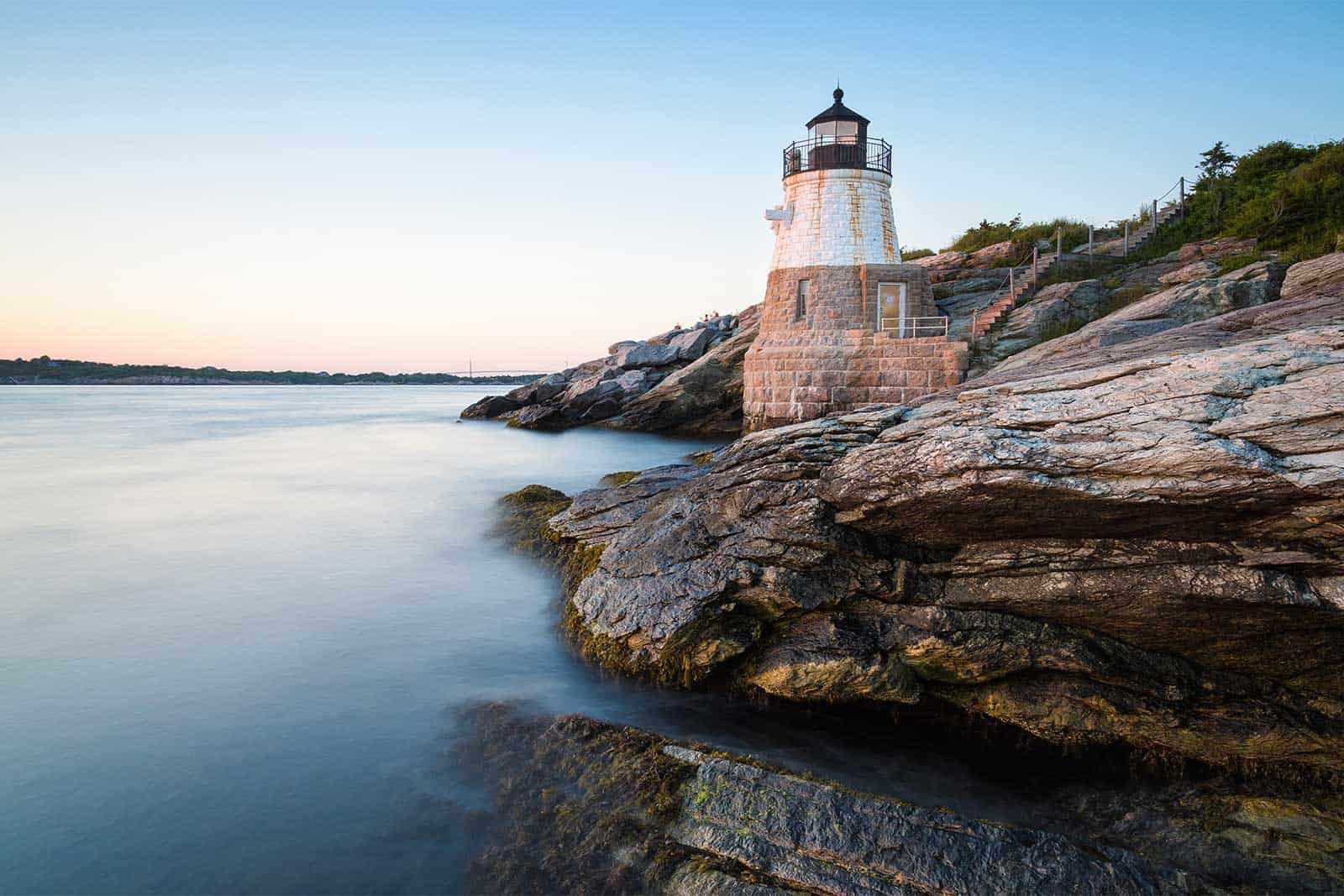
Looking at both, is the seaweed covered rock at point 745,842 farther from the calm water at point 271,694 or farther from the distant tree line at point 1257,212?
the distant tree line at point 1257,212

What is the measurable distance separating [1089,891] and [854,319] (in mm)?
21112

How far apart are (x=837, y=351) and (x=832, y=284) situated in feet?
8.71

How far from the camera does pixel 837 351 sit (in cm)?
2314

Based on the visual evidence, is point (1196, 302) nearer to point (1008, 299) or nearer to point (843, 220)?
point (1008, 299)

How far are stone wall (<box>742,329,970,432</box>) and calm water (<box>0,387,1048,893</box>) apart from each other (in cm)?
1152

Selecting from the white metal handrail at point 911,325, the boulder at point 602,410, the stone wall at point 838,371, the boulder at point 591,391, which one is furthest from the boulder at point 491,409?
the white metal handrail at point 911,325

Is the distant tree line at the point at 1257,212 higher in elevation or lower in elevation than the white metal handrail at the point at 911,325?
higher

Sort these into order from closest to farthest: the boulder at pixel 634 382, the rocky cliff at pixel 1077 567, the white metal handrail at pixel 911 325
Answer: the rocky cliff at pixel 1077 567, the white metal handrail at pixel 911 325, the boulder at pixel 634 382

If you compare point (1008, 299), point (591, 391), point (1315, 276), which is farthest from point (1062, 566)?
point (591, 391)

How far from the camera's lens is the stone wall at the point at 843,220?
24359mm

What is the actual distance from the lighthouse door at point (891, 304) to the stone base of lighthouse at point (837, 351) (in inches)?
5.9

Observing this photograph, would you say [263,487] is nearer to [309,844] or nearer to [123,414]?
[309,844]

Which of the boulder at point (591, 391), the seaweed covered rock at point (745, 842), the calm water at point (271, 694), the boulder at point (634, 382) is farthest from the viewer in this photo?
the boulder at point (591, 391)

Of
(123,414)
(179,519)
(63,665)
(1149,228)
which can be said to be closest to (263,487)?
(179,519)
